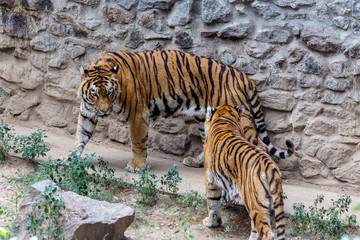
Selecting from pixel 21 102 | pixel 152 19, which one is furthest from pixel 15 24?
pixel 152 19

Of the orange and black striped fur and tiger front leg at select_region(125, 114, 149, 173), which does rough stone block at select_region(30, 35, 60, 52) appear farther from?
the orange and black striped fur

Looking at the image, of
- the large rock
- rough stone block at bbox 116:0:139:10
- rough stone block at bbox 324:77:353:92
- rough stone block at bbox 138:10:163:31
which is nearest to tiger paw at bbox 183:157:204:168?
rough stone block at bbox 138:10:163:31

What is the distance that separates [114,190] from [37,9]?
3.07 m

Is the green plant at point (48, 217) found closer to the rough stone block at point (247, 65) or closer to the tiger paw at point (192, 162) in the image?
the tiger paw at point (192, 162)

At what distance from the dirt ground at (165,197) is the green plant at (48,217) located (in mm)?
696

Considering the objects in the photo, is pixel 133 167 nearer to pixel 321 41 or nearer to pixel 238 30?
pixel 238 30

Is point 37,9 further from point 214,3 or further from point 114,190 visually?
point 114,190

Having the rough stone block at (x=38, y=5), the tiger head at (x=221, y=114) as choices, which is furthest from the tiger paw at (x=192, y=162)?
the rough stone block at (x=38, y=5)

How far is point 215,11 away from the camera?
6262 millimetres

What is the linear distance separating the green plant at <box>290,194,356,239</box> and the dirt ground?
264 mm

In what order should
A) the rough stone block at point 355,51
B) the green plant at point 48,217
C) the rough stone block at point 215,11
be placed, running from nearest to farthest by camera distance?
the green plant at point 48,217 → the rough stone block at point 355,51 → the rough stone block at point 215,11

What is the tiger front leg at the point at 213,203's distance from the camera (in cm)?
473

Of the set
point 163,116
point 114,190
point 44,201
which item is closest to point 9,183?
point 114,190

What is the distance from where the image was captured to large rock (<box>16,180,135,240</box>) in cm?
409
